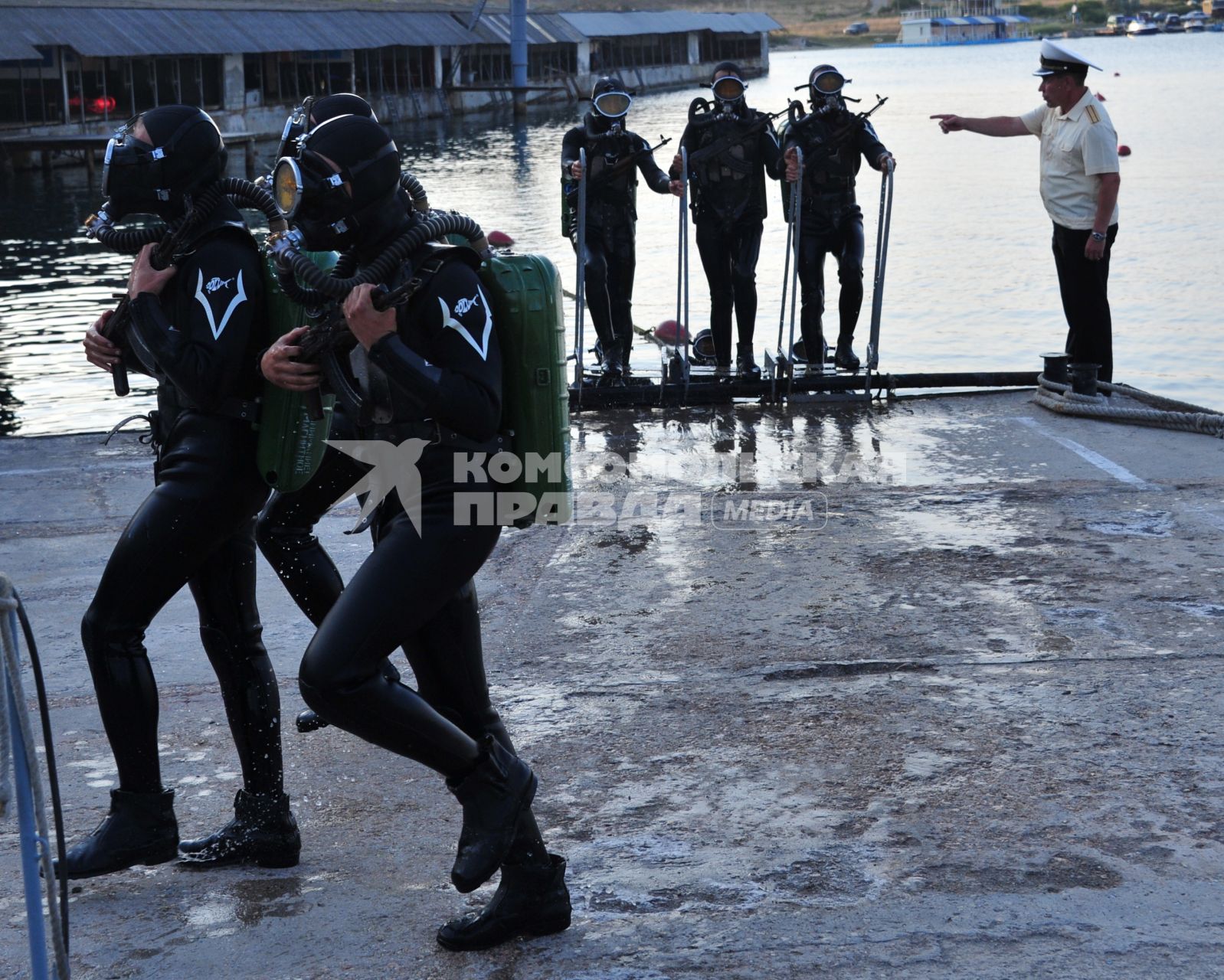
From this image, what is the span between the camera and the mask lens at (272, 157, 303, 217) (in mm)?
3100

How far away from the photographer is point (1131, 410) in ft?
26.4

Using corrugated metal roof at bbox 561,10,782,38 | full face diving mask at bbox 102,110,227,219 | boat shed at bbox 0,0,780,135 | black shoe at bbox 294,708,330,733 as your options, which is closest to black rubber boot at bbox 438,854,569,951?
black shoe at bbox 294,708,330,733

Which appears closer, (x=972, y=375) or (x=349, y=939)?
(x=349, y=939)

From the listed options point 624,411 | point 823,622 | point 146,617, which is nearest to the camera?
point 146,617

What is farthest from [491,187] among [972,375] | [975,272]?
[972,375]

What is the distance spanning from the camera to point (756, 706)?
439cm

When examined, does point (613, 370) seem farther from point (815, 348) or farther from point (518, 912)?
point (518, 912)

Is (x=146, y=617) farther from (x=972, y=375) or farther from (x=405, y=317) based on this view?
(x=972, y=375)

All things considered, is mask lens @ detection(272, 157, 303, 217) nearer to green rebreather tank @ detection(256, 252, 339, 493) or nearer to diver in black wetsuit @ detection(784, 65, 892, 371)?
green rebreather tank @ detection(256, 252, 339, 493)

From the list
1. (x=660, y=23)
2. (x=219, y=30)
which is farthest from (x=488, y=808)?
(x=660, y=23)

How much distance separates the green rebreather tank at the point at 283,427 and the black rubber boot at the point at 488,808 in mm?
829

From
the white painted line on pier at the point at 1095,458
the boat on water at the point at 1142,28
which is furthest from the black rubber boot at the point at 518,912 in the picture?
the boat on water at the point at 1142,28

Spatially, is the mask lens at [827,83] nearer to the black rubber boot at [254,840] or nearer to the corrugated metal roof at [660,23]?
the black rubber boot at [254,840]

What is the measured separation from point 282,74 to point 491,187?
64.3ft
